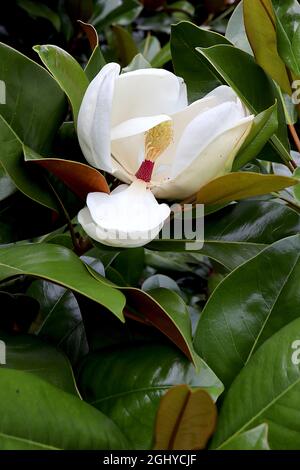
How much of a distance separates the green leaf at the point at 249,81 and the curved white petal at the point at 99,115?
0.17 metres

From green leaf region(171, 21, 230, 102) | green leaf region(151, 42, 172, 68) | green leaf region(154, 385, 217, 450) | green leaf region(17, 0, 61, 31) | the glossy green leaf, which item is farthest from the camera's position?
the glossy green leaf

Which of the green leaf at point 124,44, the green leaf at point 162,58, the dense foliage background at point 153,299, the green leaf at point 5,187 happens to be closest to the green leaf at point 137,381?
the dense foliage background at point 153,299

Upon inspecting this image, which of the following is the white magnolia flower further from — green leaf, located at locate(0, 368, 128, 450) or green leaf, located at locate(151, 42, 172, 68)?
green leaf, located at locate(151, 42, 172, 68)

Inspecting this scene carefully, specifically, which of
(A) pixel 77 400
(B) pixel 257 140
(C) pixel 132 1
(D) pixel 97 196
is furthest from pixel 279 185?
(C) pixel 132 1

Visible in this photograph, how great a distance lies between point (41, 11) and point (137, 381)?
4.05ft

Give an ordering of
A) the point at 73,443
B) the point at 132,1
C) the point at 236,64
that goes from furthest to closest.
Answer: the point at 132,1
the point at 236,64
the point at 73,443

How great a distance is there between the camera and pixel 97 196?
0.67 meters

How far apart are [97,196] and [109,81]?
0.11 metres

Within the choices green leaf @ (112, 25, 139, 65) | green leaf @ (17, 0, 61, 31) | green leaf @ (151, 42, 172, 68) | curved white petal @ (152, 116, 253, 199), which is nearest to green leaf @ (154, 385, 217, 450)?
curved white petal @ (152, 116, 253, 199)

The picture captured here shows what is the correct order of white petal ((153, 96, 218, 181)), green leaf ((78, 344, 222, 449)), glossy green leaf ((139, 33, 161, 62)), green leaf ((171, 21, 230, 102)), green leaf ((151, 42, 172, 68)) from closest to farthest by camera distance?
1. green leaf ((78, 344, 222, 449))
2. white petal ((153, 96, 218, 181))
3. green leaf ((171, 21, 230, 102))
4. green leaf ((151, 42, 172, 68))
5. glossy green leaf ((139, 33, 161, 62))

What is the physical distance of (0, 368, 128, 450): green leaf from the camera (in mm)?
521

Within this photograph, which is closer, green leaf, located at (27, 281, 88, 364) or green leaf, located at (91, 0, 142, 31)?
green leaf, located at (27, 281, 88, 364)

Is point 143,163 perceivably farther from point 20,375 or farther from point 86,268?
point 20,375

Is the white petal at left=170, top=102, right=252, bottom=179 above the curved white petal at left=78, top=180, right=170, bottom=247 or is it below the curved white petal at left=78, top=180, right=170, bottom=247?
above
